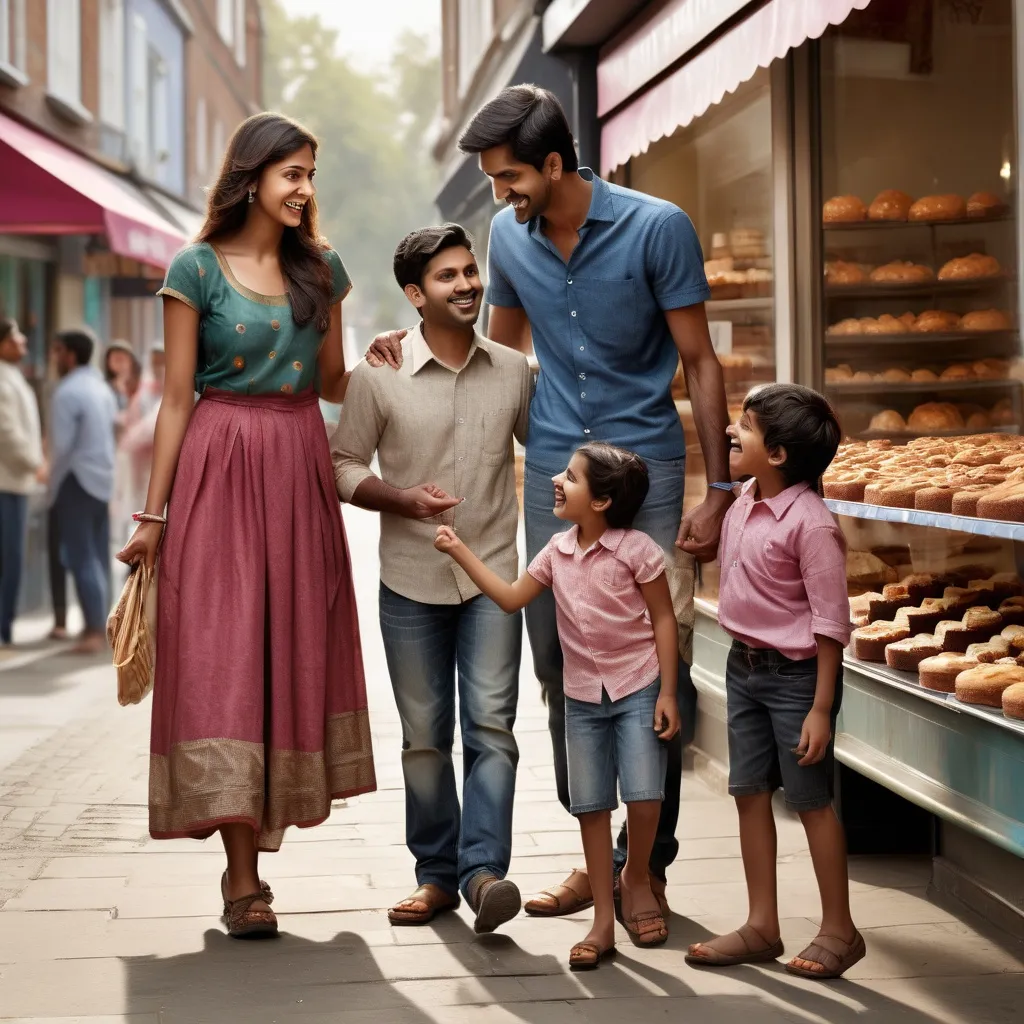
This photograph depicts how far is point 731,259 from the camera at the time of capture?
7.11 meters

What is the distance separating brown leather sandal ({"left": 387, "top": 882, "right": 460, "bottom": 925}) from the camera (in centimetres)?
454

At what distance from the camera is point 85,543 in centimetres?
1089

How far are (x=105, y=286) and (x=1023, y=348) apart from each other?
509 inches

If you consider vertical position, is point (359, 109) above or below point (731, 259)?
above

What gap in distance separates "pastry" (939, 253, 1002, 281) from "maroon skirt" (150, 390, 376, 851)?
9.98 feet

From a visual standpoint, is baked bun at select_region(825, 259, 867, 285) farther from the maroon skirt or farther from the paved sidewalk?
the maroon skirt

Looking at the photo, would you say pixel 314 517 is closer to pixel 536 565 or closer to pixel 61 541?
pixel 536 565

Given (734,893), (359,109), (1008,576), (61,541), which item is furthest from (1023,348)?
(359,109)

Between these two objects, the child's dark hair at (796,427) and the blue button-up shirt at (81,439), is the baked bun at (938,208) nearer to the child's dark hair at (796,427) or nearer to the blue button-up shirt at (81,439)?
the child's dark hair at (796,427)

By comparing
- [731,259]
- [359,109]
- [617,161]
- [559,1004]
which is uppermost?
[359,109]

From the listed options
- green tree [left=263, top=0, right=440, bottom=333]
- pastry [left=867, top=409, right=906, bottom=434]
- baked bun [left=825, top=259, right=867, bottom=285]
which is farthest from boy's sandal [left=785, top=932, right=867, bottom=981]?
green tree [left=263, top=0, right=440, bottom=333]

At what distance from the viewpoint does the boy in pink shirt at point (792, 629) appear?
395cm

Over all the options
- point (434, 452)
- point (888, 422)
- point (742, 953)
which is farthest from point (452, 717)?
point (888, 422)

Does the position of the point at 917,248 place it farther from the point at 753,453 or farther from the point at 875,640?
the point at 753,453
